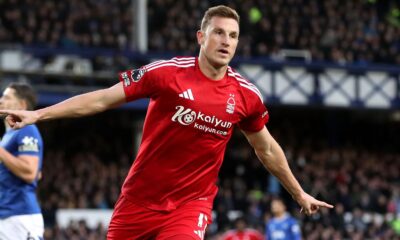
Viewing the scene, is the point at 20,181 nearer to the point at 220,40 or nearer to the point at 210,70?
the point at 210,70

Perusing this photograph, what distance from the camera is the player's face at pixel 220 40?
714cm

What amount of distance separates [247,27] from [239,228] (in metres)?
12.3

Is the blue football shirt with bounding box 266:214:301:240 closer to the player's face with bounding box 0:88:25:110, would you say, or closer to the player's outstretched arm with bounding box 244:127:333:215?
the player's face with bounding box 0:88:25:110

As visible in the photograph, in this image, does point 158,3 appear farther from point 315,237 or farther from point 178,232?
point 178,232

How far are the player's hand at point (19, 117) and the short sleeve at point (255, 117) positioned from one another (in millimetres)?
1682

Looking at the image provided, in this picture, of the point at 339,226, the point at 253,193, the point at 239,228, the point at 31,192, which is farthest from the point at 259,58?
the point at 31,192

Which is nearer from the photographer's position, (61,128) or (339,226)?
(339,226)

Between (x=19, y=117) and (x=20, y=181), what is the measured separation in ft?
8.31

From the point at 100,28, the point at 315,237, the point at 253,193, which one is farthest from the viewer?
the point at 100,28

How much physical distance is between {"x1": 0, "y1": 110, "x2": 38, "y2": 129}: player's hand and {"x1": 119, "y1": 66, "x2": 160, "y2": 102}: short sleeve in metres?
0.79

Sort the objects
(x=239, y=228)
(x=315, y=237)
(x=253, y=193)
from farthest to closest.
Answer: (x=253, y=193) < (x=315, y=237) < (x=239, y=228)

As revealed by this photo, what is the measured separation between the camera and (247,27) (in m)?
28.8

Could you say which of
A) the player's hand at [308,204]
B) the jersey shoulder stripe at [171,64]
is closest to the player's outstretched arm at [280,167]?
the player's hand at [308,204]

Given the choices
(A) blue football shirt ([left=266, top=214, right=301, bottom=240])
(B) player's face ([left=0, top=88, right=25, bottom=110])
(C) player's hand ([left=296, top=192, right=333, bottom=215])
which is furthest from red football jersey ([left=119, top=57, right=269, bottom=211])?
(A) blue football shirt ([left=266, top=214, right=301, bottom=240])
